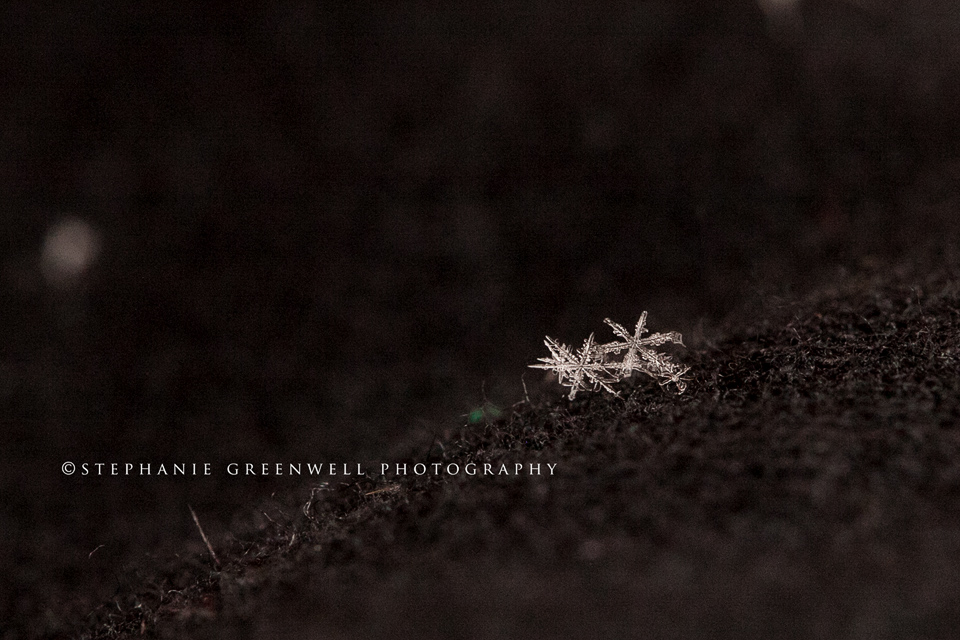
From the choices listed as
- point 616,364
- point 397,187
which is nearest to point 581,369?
point 616,364

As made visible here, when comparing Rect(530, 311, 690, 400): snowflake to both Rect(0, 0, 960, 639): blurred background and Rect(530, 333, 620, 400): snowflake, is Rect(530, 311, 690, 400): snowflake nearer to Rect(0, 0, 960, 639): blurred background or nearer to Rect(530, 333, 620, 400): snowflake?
Rect(530, 333, 620, 400): snowflake

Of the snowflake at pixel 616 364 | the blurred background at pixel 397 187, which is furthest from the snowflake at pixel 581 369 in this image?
the blurred background at pixel 397 187

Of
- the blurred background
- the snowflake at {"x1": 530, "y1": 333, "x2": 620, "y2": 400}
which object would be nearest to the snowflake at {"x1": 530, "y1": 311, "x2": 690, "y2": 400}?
the snowflake at {"x1": 530, "y1": 333, "x2": 620, "y2": 400}

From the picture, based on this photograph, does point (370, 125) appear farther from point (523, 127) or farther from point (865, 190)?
point (865, 190)

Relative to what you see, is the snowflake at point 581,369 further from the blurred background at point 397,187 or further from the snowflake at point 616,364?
the blurred background at point 397,187

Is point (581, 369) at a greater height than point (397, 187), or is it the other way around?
point (397, 187)

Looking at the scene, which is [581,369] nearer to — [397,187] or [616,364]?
[616,364]
